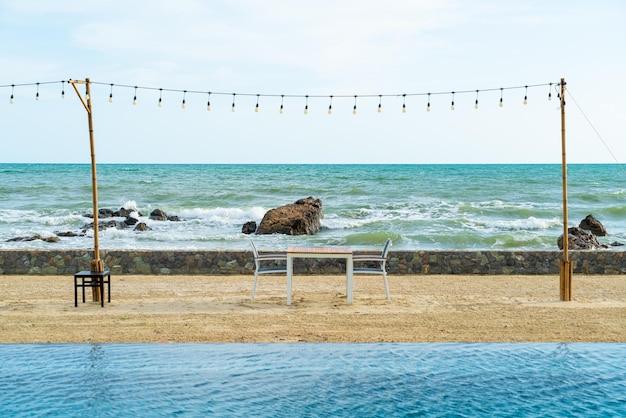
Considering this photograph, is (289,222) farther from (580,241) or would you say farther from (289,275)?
(289,275)

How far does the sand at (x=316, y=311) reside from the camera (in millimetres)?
7234

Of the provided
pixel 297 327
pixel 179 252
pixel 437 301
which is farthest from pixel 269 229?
pixel 297 327

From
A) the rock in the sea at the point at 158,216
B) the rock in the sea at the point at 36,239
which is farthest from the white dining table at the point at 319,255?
Result: the rock in the sea at the point at 158,216

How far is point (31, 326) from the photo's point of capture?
754 centimetres

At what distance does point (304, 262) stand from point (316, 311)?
303 cm

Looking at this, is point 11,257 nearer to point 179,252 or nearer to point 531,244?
point 179,252

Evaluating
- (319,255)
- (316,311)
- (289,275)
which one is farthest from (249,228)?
(316,311)

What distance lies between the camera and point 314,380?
5.98 meters

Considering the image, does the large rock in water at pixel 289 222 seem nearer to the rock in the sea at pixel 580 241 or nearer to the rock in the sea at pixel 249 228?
the rock in the sea at pixel 249 228

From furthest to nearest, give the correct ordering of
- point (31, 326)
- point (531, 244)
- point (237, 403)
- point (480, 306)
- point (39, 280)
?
point (531, 244) → point (39, 280) → point (480, 306) → point (31, 326) → point (237, 403)

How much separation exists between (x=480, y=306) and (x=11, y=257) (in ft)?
23.3

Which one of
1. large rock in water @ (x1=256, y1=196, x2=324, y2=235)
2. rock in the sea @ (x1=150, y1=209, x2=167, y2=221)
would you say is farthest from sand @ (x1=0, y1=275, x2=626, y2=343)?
rock in the sea @ (x1=150, y1=209, x2=167, y2=221)

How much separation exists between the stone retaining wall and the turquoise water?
175 inches

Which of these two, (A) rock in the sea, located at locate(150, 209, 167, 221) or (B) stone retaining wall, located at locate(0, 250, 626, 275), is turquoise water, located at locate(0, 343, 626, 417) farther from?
(A) rock in the sea, located at locate(150, 209, 167, 221)
